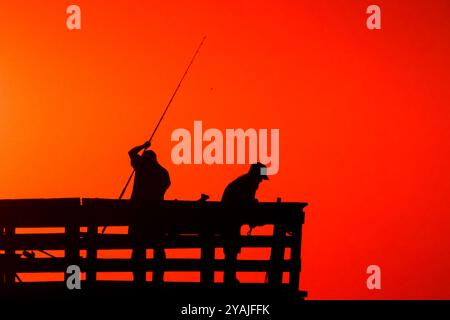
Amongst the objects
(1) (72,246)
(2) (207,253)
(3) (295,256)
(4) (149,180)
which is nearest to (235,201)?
(2) (207,253)

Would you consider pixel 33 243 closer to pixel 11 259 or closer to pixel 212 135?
pixel 11 259

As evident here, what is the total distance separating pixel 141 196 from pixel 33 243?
6.62 feet

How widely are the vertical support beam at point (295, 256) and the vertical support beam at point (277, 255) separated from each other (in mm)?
134

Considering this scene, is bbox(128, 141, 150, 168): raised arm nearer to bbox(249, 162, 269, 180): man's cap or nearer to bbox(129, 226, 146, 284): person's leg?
bbox(249, 162, 269, 180): man's cap

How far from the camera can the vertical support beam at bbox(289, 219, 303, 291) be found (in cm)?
1386

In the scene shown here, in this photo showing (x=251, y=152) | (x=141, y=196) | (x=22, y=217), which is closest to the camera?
(x=22, y=217)

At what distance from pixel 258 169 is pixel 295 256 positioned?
2.06 m

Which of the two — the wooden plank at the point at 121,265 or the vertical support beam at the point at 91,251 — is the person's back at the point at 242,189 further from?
the vertical support beam at the point at 91,251

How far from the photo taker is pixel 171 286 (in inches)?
531

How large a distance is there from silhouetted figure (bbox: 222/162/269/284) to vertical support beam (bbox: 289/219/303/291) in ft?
2.17

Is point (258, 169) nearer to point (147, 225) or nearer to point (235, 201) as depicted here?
point (235, 201)

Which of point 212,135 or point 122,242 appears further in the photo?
point 212,135
